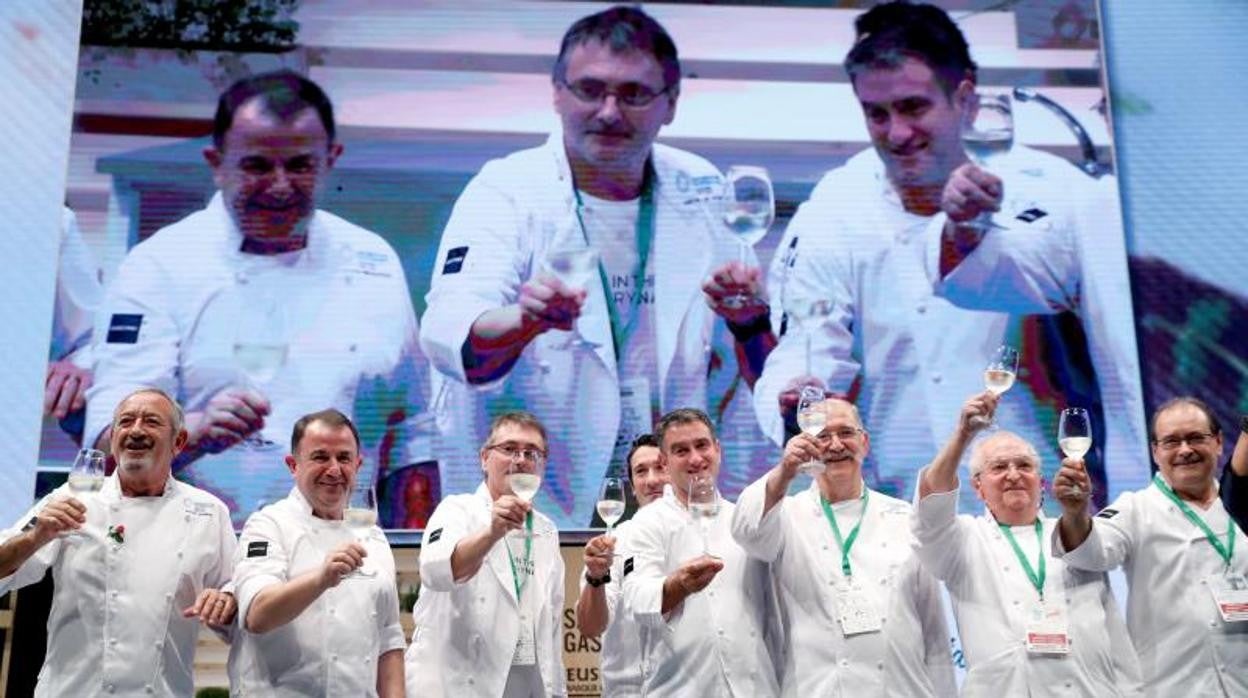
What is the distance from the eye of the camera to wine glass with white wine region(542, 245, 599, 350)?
6648 mm

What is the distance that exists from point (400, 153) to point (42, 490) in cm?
245

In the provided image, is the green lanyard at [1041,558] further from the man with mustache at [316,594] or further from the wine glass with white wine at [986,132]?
the wine glass with white wine at [986,132]

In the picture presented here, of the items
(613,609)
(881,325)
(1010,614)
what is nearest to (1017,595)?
(1010,614)

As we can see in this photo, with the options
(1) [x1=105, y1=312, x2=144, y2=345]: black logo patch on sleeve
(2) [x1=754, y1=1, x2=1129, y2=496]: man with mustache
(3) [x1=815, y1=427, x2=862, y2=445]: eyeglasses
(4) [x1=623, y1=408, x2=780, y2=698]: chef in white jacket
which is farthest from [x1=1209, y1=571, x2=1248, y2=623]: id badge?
(1) [x1=105, y1=312, x2=144, y2=345]: black logo patch on sleeve

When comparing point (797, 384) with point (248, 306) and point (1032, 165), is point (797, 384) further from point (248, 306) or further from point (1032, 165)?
point (248, 306)

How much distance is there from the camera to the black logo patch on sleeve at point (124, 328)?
6.42 m

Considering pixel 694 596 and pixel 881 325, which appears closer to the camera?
pixel 694 596

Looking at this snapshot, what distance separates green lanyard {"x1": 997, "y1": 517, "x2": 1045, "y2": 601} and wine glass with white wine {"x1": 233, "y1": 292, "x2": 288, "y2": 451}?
379cm

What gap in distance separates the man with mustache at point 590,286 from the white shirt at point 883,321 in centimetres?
24

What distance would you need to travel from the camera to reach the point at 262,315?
21.5ft

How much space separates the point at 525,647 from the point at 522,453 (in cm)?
58

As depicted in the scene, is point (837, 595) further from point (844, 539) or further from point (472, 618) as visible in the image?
point (472, 618)

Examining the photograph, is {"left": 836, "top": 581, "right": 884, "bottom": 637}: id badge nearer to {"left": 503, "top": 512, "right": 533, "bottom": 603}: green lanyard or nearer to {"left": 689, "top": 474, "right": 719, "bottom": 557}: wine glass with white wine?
{"left": 689, "top": 474, "right": 719, "bottom": 557}: wine glass with white wine

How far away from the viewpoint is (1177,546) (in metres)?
4.00
